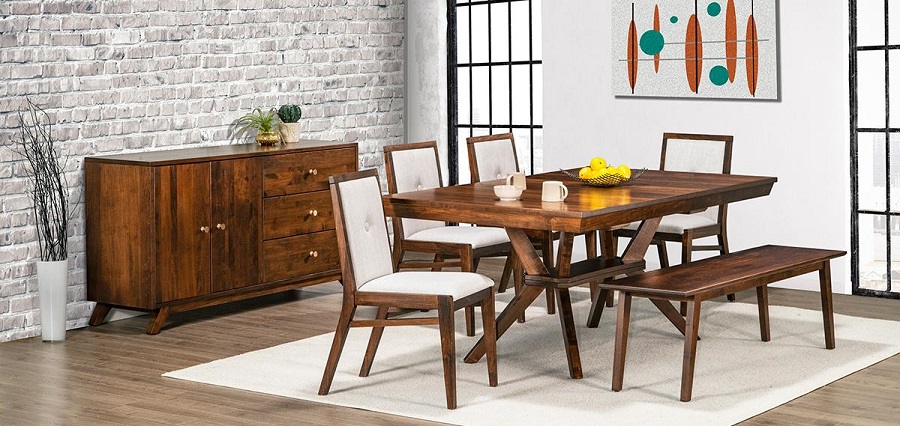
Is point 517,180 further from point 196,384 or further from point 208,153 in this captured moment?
point 208,153

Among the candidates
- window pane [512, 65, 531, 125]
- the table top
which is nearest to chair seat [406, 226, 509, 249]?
the table top

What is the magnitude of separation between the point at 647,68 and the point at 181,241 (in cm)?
303

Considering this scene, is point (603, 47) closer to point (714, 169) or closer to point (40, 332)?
point (714, 169)

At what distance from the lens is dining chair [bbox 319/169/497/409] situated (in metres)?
4.67

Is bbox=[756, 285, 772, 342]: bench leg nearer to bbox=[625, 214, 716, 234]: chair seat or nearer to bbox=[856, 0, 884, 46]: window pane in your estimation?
bbox=[625, 214, 716, 234]: chair seat

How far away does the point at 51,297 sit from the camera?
604 centimetres

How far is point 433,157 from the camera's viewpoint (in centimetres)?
643

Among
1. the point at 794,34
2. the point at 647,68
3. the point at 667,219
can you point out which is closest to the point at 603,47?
the point at 647,68

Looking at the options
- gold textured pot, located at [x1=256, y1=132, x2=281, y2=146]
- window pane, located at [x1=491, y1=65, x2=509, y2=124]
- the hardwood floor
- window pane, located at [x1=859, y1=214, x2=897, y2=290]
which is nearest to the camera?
the hardwood floor

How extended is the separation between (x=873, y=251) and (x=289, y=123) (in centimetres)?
323

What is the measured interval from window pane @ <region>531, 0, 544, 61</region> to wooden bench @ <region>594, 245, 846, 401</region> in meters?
2.87

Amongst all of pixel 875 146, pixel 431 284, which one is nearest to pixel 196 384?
pixel 431 284

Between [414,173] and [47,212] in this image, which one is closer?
[47,212]

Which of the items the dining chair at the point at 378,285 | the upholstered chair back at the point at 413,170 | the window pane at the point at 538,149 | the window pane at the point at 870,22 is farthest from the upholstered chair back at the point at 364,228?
the window pane at the point at 538,149
